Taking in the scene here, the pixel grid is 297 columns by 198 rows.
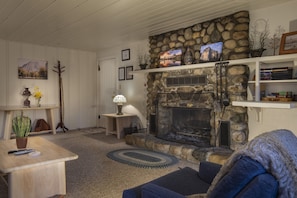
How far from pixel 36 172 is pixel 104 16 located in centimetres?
243

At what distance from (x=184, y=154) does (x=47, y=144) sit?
2.04 m

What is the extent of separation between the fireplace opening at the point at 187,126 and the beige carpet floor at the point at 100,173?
640 mm

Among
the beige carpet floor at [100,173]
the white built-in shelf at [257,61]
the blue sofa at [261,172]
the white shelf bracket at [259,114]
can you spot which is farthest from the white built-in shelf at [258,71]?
the blue sofa at [261,172]

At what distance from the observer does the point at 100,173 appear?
2.99 m

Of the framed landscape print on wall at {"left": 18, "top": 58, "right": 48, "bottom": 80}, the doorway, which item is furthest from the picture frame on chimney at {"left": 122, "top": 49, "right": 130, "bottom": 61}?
the framed landscape print on wall at {"left": 18, "top": 58, "right": 48, "bottom": 80}

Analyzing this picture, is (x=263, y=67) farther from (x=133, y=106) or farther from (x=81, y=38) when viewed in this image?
(x=81, y=38)

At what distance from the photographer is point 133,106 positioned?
5.41 m

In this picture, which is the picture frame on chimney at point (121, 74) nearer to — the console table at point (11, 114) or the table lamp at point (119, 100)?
the table lamp at point (119, 100)

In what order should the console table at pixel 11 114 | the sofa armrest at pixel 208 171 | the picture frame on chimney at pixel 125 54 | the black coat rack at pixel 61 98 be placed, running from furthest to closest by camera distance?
the black coat rack at pixel 61 98 < the picture frame on chimney at pixel 125 54 < the console table at pixel 11 114 < the sofa armrest at pixel 208 171

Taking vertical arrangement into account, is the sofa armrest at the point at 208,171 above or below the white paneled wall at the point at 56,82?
below

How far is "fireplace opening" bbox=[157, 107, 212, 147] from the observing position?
3805mm

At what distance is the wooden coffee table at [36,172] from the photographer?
6.64ft

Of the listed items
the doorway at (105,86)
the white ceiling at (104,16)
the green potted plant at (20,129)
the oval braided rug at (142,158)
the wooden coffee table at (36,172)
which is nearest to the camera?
the wooden coffee table at (36,172)

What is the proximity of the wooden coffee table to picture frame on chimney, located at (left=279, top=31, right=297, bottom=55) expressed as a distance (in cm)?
282
